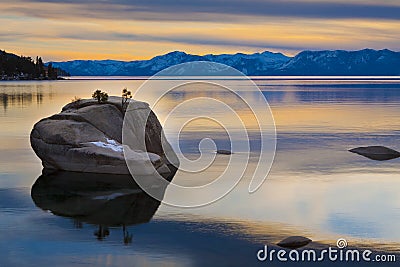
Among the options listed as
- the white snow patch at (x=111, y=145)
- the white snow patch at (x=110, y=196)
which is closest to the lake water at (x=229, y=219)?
the white snow patch at (x=110, y=196)

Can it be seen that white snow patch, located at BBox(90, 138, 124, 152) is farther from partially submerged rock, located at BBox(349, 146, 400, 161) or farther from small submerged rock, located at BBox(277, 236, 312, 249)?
partially submerged rock, located at BBox(349, 146, 400, 161)

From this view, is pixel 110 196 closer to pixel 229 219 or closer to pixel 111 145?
pixel 111 145

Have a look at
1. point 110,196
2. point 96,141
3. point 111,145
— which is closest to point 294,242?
point 110,196

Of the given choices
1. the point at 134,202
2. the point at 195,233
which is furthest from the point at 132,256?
the point at 134,202

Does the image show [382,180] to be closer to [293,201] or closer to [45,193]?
[293,201]

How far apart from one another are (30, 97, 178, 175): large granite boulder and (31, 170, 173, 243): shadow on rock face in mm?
619

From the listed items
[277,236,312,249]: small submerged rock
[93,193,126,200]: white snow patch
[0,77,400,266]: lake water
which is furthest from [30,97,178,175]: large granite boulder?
[277,236,312,249]: small submerged rock

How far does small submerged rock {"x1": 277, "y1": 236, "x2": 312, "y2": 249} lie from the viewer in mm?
20094

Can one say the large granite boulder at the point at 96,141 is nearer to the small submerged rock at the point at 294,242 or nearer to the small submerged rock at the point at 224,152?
the small submerged rock at the point at 224,152

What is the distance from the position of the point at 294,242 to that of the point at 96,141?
46.2 ft

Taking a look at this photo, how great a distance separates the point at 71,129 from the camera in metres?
31.6

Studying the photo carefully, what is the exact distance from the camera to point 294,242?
20234 mm

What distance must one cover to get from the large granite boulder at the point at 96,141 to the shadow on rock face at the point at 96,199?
0.62 meters

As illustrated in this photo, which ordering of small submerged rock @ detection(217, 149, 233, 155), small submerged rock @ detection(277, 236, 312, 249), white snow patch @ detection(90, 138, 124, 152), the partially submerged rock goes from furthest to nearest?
small submerged rock @ detection(217, 149, 233, 155) < the partially submerged rock < white snow patch @ detection(90, 138, 124, 152) < small submerged rock @ detection(277, 236, 312, 249)
